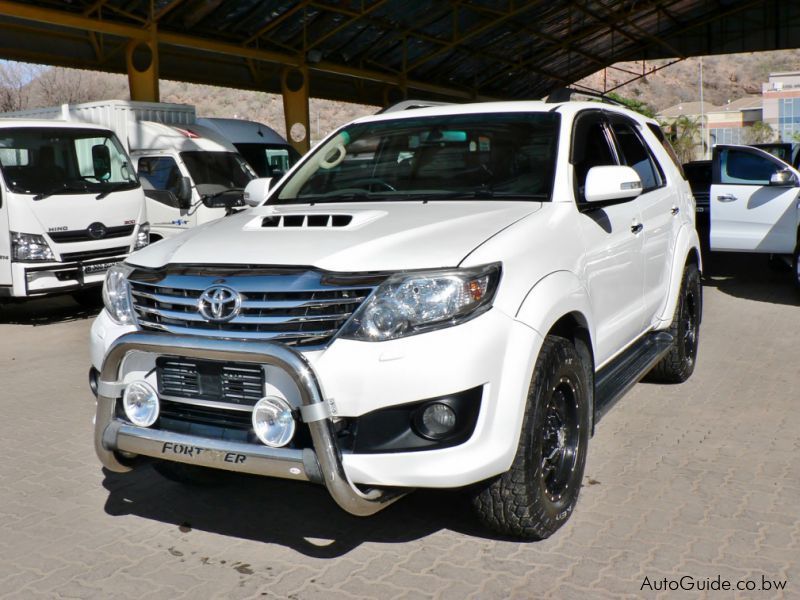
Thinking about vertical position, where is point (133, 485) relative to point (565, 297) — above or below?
below

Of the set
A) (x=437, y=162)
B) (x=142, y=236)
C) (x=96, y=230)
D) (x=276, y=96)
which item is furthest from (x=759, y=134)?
(x=437, y=162)

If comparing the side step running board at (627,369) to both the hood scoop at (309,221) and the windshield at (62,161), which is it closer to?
the hood scoop at (309,221)

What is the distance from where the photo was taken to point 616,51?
1421 inches

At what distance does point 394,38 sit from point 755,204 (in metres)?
16.4

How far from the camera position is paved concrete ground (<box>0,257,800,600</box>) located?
3.56 meters

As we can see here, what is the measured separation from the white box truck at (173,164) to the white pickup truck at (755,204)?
6.19 metres

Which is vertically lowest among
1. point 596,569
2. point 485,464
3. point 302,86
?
point 596,569

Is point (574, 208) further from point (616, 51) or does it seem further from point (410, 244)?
point (616, 51)

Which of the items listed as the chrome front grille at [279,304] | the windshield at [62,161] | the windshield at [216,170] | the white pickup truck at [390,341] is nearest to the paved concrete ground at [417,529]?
the white pickup truck at [390,341]

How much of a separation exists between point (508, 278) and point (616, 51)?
35013mm

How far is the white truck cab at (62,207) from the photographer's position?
9828 millimetres

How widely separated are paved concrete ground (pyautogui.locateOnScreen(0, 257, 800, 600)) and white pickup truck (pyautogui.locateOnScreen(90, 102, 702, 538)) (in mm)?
253

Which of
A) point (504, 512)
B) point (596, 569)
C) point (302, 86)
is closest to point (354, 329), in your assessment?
point (504, 512)

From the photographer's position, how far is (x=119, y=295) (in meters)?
3.91
